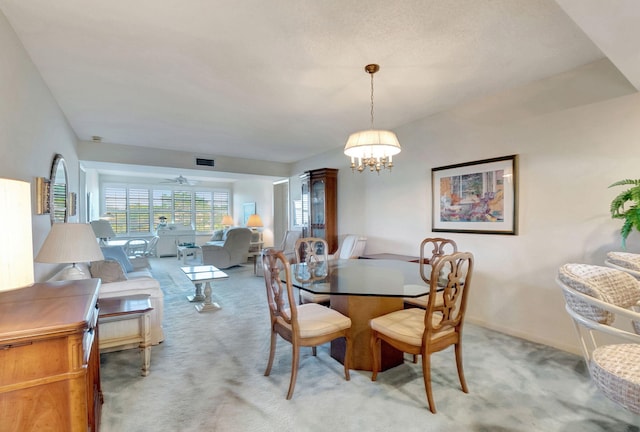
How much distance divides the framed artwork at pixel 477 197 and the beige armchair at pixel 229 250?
4449mm

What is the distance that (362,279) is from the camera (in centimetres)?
247

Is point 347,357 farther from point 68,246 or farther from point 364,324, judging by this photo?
point 68,246

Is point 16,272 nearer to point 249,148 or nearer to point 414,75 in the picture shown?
point 414,75

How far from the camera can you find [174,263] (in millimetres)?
7676

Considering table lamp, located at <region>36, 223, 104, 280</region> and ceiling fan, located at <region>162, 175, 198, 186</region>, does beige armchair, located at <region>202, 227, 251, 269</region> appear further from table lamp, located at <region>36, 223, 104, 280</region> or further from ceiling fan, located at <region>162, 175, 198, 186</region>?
table lamp, located at <region>36, 223, 104, 280</region>

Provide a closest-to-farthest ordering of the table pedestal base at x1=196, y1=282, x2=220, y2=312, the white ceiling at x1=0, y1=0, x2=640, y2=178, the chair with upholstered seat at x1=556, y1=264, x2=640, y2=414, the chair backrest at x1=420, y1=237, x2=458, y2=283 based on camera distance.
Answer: the chair with upholstered seat at x1=556, y1=264, x2=640, y2=414 → the white ceiling at x1=0, y1=0, x2=640, y2=178 → the chair backrest at x1=420, y1=237, x2=458, y2=283 → the table pedestal base at x1=196, y1=282, x2=220, y2=312

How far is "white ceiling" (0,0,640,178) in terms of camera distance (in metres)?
1.76

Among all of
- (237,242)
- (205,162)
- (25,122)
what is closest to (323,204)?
(205,162)

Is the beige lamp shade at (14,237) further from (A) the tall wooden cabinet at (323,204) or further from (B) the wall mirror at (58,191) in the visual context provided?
(A) the tall wooden cabinet at (323,204)

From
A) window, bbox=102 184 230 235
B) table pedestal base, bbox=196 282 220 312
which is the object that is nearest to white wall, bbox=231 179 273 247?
window, bbox=102 184 230 235

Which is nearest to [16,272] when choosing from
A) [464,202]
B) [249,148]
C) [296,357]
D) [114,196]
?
[296,357]

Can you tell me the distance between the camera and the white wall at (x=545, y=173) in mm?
2436

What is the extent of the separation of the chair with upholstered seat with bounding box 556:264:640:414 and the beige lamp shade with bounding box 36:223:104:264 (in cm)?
289

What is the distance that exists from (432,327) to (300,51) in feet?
6.95
